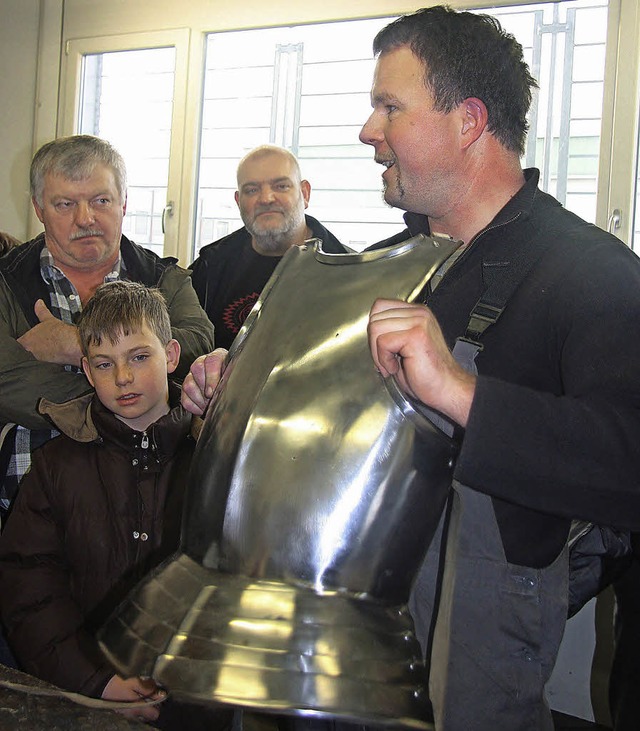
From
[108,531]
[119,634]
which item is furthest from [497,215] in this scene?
[108,531]

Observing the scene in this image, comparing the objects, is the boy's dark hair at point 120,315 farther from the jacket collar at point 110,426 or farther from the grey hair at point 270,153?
the grey hair at point 270,153

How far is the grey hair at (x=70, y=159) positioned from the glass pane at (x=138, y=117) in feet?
6.43

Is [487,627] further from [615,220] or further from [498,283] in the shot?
[615,220]

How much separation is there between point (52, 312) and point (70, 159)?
348 mm

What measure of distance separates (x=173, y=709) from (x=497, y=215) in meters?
1.04

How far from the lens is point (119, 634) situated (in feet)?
3.25

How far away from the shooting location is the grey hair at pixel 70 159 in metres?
1.86

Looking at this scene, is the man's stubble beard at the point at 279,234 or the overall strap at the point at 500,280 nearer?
the overall strap at the point at 500,280

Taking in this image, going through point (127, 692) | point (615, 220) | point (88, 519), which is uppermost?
point (615, 220)

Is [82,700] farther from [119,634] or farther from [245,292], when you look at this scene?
[245,292]

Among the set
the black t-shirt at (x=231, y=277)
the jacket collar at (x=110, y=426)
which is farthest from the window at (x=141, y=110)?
the jacket collar at (x=110, y=426)

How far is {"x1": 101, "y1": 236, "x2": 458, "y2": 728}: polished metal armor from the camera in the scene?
88 cm

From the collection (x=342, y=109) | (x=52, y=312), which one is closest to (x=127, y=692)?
(x=52, y=312)

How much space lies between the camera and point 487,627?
103cm
